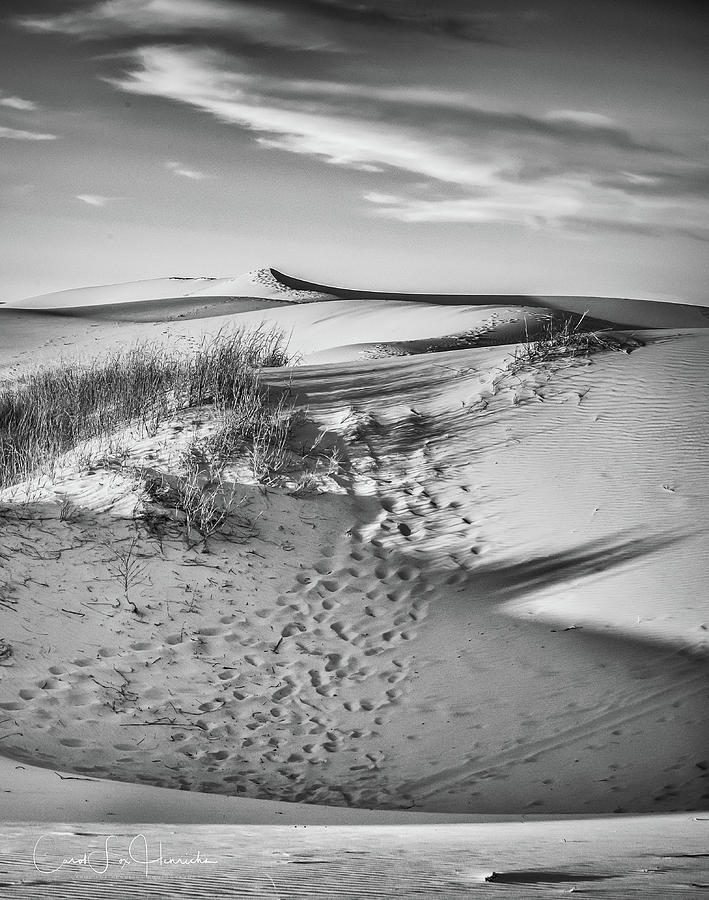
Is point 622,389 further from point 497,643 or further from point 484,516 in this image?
point 497,643

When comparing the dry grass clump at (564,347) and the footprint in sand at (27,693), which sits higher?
the dry grass clump at (564,347)

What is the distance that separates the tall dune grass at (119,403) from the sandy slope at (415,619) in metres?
0.48

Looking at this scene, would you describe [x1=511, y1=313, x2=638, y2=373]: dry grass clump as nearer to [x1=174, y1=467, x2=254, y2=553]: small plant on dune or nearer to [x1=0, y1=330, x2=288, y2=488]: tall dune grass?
[x1=0, y1=330, x2=288, y2=488]: tall dune grass

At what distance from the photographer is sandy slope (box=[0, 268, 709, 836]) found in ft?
14.0

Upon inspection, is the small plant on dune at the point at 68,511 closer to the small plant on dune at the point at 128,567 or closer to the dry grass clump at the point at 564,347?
the small plant on dune at the point at 128,567

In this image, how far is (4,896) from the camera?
1.71m

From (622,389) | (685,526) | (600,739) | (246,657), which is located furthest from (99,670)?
(622,389)

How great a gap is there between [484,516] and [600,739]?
2379mm

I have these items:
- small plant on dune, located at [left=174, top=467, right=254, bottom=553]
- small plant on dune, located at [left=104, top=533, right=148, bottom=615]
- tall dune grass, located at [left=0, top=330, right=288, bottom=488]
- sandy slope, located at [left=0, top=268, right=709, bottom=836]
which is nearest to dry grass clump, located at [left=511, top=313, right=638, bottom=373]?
sandy slope, located at [left=0, top=268, right=709, bottom=836]
